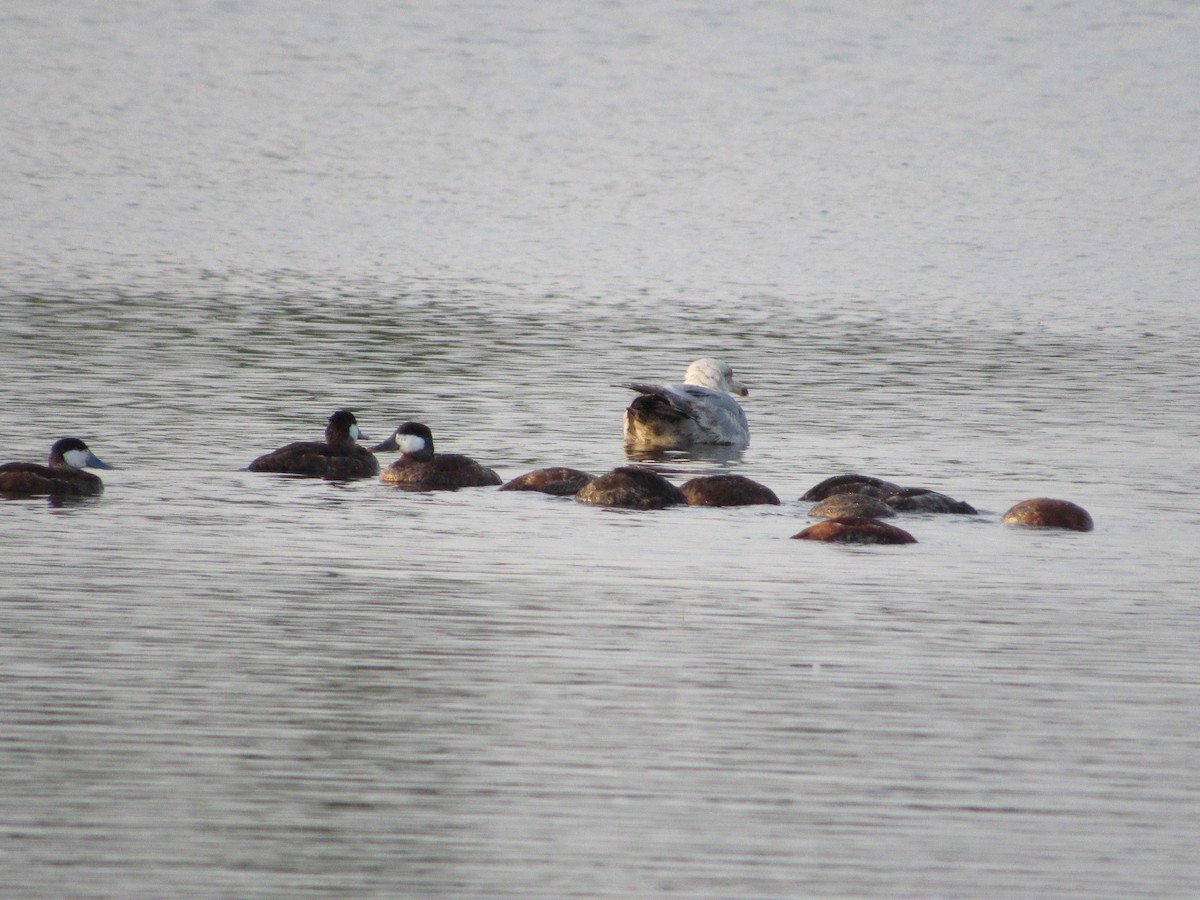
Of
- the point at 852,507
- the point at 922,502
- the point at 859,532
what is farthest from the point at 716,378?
the point at 859,532

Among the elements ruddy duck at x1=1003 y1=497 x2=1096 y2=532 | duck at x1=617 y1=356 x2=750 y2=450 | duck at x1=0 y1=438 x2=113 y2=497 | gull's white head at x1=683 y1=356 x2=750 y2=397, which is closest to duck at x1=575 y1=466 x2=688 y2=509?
ruddy duck at x1=1003 y1=497 x2=1096 y2=532

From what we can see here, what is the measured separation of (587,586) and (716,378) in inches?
356

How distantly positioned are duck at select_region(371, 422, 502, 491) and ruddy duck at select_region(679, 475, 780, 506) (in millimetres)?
1516

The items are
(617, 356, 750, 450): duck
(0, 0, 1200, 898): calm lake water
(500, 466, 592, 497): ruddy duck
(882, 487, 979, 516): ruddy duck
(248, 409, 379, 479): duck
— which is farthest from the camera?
(617, 356, 750, 450): duck

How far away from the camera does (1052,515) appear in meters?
13.5

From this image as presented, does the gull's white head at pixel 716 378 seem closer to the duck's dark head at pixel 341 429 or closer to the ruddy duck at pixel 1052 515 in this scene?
the duck's dark head at pixel 341 429

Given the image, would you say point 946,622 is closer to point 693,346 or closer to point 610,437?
point 610,437

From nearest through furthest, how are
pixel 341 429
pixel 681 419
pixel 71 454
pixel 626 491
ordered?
pixel 626 491 < pixel 71 454 < pixel 341 429 < pixel 681 419

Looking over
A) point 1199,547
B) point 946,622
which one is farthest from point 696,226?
point 946,622

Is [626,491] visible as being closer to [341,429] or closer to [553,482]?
[553,482]

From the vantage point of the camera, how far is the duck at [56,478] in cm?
1395

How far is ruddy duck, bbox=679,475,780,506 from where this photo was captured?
14312 mm

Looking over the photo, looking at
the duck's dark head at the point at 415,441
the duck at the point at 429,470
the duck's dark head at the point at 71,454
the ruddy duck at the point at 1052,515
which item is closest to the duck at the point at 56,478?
the duck's dark head at the point at 71,454

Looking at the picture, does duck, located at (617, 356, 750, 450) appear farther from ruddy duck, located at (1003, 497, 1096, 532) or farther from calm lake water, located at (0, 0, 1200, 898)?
ruddy duck, located at (1003, 497, 1096, 532)
